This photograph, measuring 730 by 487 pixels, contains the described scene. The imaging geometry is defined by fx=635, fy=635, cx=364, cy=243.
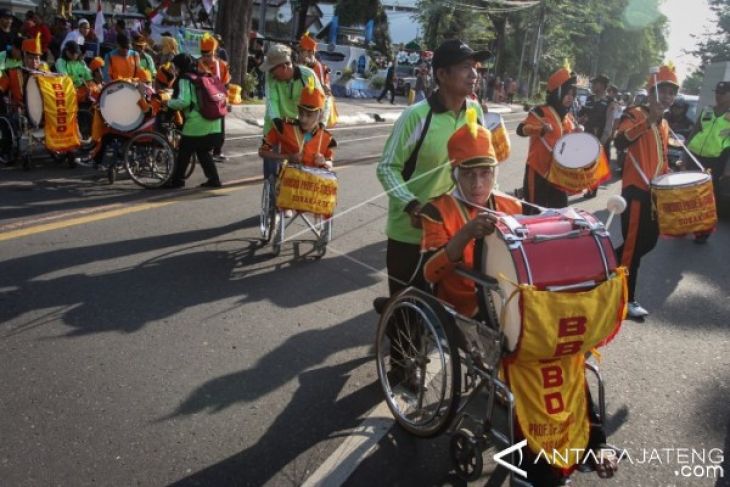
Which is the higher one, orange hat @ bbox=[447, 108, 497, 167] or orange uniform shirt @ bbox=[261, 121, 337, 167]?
orange hat @ bbox=[447, 108, 497, 167]

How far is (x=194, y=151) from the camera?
318 inches

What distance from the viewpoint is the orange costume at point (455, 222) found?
120 inches

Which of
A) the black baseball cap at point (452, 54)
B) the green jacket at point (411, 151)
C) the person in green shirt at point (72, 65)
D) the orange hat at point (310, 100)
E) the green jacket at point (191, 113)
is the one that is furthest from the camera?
the person in green shirt at point (72, 65)

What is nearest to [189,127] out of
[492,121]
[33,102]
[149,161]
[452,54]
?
[149,161]

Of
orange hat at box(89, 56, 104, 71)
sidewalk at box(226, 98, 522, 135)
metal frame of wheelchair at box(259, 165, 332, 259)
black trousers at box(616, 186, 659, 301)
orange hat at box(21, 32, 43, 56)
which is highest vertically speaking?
orange hat at box(21, 32, 43, 56)

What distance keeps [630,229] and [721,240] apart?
4.15 metres

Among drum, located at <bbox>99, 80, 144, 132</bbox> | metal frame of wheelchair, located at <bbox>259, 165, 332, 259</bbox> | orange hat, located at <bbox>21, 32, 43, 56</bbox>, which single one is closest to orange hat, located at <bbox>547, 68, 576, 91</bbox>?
metal frame of wheelchair, located at <bbox>259, 165, 332, 259</bbox>

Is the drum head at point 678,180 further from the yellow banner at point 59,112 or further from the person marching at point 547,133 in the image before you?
the yellow banner at point 59,112

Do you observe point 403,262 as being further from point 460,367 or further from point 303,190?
point 303,190

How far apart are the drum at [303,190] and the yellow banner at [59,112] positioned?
4.28m

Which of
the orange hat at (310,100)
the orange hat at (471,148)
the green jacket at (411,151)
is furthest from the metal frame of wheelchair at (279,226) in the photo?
the orange hat at (471,148)

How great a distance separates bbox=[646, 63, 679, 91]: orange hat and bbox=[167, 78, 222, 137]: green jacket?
500cm

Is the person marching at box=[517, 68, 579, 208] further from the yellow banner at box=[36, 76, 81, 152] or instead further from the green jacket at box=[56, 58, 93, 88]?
the green jacket at box=[56, 58, 93, 88]

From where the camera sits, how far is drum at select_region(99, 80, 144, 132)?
26.3 feet
